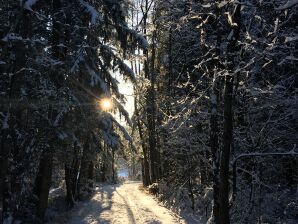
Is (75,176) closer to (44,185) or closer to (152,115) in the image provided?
(44,185)

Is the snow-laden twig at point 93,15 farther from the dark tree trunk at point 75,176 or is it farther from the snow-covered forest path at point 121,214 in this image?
the dark tree trunk at point 75,176

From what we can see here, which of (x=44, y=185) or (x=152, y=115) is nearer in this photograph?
(x=44, y=185)

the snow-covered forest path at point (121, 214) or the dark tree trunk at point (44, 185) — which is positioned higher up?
the dark tree trunk at point (44, 185)

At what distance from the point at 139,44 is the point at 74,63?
3553 mm

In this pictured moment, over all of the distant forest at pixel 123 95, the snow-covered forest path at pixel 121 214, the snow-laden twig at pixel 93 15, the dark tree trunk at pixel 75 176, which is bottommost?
the snow-covered forest path at pixel 121 214

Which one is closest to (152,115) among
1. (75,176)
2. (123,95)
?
(75,176)

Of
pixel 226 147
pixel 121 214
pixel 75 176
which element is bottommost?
pixel 121 214

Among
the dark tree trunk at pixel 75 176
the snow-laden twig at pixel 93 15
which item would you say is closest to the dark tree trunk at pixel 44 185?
the snow-laden twig at pixel 93 15

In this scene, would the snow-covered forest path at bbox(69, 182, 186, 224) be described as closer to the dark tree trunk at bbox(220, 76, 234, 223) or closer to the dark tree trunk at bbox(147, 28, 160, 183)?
the dark tree trunk at bbox(220, 76, 234, 223)

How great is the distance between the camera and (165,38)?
91.0 feet

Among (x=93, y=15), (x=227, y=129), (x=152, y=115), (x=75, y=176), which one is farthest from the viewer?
(x=152, y=115)

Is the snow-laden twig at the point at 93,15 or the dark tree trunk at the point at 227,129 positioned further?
the snow-laden twig at the point at 93,15

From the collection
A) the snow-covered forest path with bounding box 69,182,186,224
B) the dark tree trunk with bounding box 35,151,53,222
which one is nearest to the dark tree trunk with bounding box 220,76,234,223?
the snow-covered forest path with bounding box 69,182,186,224

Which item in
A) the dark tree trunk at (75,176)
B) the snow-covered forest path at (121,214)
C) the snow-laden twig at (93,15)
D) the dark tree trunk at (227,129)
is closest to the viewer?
the dark tree trunk at (227,129)
